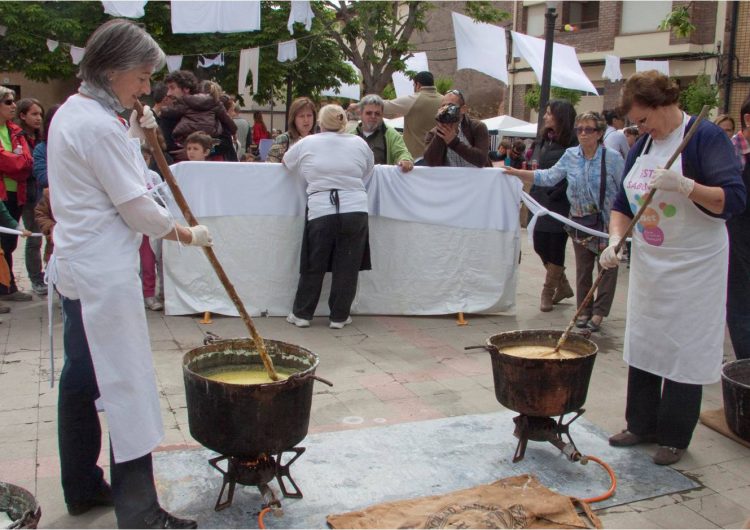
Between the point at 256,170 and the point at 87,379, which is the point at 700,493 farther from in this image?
the point at 256,170

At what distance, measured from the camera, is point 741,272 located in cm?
457

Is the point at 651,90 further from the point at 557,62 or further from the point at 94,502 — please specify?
the point at 557,62

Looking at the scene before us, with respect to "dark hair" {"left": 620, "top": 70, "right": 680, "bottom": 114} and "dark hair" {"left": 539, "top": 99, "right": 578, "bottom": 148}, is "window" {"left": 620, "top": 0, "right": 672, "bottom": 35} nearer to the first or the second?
"dark hair" {"left": 539, "top": 99, "right": 578, "bottom": 148}

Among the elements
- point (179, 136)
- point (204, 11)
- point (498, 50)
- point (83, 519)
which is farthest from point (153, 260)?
point (498, 50)

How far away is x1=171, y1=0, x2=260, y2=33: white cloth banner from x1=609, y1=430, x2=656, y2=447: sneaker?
855cm

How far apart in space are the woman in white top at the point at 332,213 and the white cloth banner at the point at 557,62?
6536 millimetres

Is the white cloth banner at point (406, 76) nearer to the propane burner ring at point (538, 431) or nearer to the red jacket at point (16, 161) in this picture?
the red jacket at point (16, 161)

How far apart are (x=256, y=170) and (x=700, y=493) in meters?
4.11

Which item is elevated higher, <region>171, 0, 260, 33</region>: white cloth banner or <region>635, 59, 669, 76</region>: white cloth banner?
<region>635, 59, 669, 76</region>: white cloth banner

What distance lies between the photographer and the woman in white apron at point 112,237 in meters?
2.55

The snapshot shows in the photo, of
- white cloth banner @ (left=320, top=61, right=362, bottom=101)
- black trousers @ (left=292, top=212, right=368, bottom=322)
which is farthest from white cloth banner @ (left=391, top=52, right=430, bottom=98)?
black trousers @ (left=292, top=212, right=368, bottom=322)

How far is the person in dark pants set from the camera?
449 centimetres

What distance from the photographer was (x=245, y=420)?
284 centimetres

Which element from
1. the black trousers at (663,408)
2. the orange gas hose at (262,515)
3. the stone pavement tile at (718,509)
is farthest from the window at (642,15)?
the orange gas hose at (262,515)
